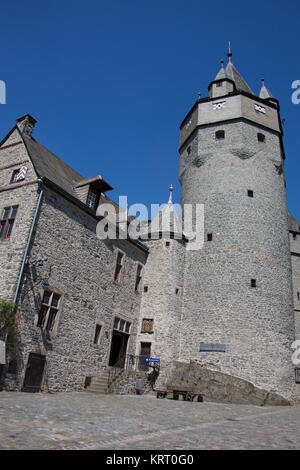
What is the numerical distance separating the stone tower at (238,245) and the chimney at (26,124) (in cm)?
1074

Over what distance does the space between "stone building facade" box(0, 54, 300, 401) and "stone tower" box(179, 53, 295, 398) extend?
0.06m

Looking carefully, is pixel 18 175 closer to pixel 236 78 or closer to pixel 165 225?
pixel 165 225

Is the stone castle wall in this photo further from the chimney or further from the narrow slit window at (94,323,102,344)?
the chimney

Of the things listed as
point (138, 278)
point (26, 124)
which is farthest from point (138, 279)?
point (26, 124)

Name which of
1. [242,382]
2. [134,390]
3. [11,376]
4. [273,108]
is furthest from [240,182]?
[11,376]

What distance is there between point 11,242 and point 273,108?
19.9m

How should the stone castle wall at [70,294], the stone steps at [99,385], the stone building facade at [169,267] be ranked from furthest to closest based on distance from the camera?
A: the stone steps at [99,385] < the stone building facade at [169,267] < the stone castle wall at [70,294]

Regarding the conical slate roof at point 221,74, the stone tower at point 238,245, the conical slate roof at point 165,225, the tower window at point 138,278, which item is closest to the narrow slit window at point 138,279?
A: the tower window at point 138,278

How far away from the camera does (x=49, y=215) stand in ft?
47.3

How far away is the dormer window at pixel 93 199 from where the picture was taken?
1706cm

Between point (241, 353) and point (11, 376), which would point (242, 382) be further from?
point (11, 376)

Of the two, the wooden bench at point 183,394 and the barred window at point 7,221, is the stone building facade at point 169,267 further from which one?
the wooden bench at point 183,394

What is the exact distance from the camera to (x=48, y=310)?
45.6ft

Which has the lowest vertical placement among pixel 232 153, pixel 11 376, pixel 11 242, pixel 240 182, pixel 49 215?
pixel 11 376
